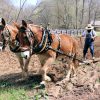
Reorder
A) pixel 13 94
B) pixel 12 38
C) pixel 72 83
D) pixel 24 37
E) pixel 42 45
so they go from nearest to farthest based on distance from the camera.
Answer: pixel 13 94 → pixel 24 37 → pixel 12 38 → pixel 42 45 → pixel 72 83

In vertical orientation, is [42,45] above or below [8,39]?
below

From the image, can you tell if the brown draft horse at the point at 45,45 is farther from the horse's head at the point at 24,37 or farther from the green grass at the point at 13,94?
the green grass at the point at 13,94

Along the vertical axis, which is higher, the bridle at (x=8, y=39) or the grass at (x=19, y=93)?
the bridle at (x=8, y=39)

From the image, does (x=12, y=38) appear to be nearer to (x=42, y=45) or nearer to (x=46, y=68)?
(x=42, y=45)

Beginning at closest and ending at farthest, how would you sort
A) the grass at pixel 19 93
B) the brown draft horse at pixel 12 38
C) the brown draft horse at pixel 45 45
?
1. the grass at pixel 19 93
2. the brown draft horse at pixel 12 38
3. the brown draft horse at pixel 45 45

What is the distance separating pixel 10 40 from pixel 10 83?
4.66 ft

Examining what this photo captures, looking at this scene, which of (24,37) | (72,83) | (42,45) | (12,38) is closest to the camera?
(24,37)

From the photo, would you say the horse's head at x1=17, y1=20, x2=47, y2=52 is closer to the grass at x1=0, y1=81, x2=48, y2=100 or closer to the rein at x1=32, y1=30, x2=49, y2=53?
the rein at x1=32, y1=30, x2=49, y2=53

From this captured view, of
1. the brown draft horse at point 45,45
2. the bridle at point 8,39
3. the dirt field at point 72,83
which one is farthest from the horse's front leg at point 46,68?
the bridle at point 8,39

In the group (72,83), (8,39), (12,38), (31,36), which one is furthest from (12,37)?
(72,83)

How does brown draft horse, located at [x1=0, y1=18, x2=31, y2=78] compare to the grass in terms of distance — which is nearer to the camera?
the grass

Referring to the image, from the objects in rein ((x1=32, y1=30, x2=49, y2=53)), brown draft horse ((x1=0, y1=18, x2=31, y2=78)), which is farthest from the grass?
rein ((x1=32, y1=30, x2=49, y2=53))

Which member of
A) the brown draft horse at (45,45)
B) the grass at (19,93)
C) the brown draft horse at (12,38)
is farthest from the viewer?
the brown draft horse at (45,45)

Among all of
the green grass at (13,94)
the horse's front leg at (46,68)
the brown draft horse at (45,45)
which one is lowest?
the green grass at (13,94)
